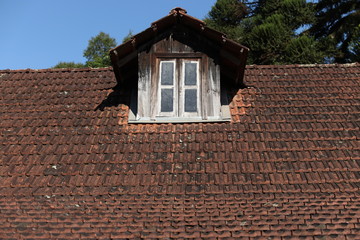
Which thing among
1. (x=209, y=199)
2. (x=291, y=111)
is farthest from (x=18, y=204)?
(x=291, y=111)

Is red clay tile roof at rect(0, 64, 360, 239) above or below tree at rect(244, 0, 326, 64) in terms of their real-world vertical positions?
below

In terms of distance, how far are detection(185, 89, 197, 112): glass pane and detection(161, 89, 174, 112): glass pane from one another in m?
0.24

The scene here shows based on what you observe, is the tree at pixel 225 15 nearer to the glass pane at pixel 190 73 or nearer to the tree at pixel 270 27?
the tree at pixel 270 27

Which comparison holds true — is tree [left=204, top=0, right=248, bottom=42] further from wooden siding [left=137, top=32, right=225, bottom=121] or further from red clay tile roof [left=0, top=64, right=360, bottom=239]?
wooden siding [left=137, top=32, right=225, bottom=121]

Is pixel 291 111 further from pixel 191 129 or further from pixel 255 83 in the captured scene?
pixel 191 129

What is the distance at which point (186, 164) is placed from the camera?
19.8 ft

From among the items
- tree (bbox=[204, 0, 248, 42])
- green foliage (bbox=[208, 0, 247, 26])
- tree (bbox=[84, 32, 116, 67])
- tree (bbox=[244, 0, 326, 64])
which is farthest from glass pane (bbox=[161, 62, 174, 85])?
tree (bbox=[84, 32, 116, 67])

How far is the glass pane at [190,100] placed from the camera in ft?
23.0

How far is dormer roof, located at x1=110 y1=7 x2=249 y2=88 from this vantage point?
7.11 m

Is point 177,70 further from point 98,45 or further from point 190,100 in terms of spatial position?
point 98,45

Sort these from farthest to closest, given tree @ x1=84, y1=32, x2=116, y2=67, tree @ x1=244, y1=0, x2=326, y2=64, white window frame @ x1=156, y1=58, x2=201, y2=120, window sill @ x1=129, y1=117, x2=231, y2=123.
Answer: tree @ x1=84, y1=32, x2=116, y2=67 < tree @ x1=244, y1=0, x2=326, y2=64 < white window frame @ x1=156, y1=58, x2=201, y2=120 < window sill @ x1=129, y1=117, x2=231, y2=123

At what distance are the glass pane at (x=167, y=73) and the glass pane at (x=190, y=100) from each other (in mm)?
340

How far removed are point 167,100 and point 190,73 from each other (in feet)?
2.05

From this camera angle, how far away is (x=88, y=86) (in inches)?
315
